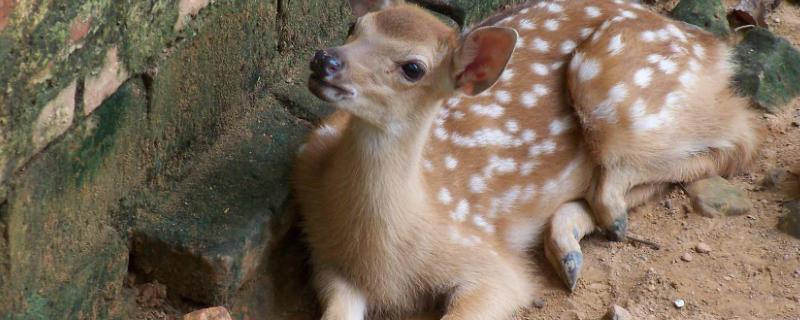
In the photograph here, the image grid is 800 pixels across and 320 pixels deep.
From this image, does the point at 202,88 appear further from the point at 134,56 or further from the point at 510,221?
the point at 510,221

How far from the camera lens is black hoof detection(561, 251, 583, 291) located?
4.02 meters

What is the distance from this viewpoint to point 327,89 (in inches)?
121

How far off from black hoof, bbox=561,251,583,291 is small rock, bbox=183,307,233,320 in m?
1.35

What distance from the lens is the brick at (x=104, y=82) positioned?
9.78 feet

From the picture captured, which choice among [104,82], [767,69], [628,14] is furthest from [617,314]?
[104,82]

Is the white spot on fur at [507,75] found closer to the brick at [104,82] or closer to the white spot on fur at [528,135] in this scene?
the white spot on fur at [528,135]

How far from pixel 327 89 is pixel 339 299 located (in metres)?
0.94

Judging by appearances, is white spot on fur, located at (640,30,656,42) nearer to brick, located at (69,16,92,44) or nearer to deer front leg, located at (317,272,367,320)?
deer front leg, located at (317,272,367,320)

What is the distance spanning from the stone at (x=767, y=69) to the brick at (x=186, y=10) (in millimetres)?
2555

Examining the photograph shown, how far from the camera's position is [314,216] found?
12.4ft

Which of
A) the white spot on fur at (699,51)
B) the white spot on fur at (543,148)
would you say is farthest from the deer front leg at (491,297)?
the white spot on fur at (699,51)

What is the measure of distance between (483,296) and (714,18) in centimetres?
226

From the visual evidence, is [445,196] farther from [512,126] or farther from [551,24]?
[551,24]

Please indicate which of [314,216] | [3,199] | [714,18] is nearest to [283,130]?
[314,216]
